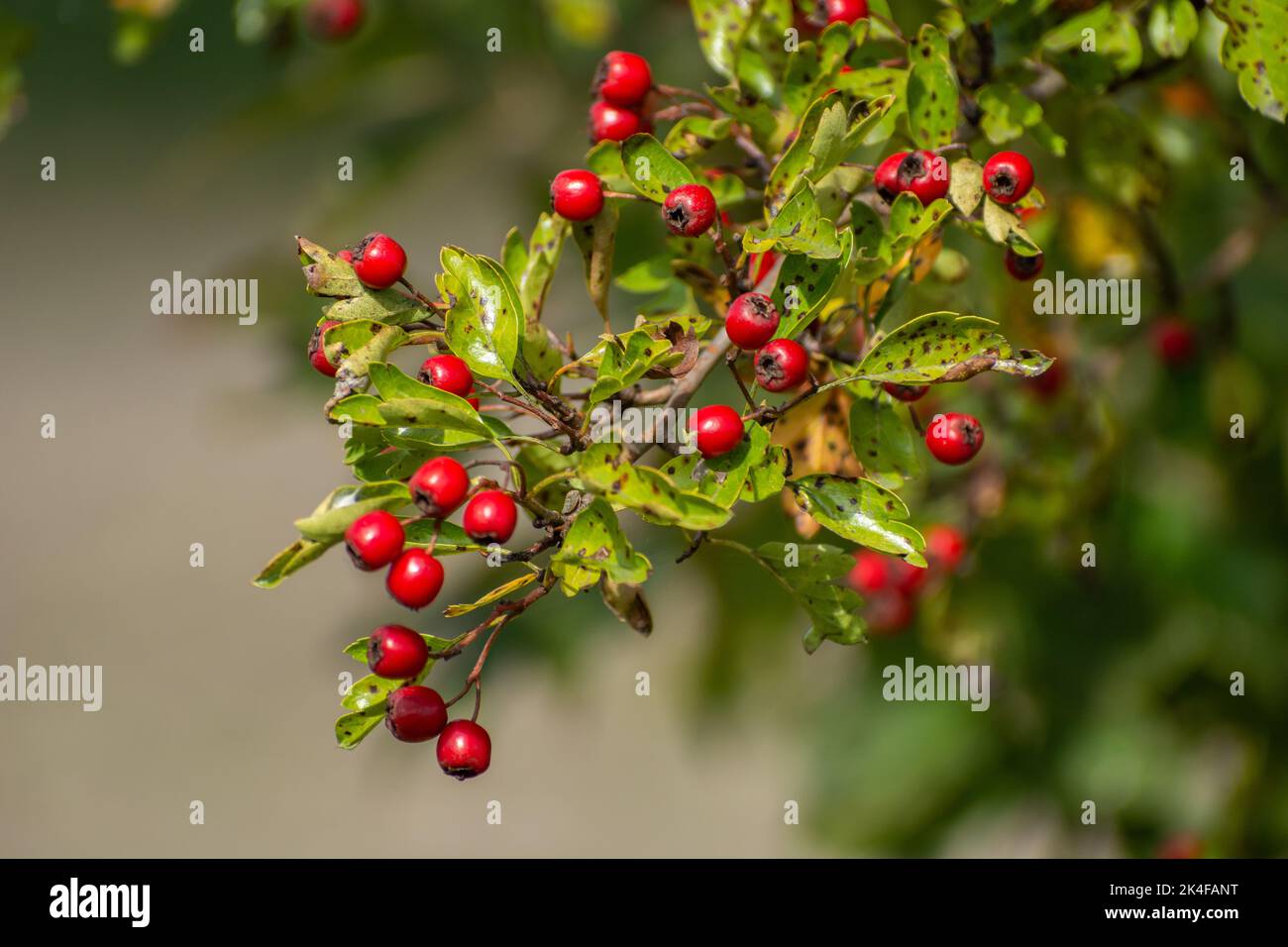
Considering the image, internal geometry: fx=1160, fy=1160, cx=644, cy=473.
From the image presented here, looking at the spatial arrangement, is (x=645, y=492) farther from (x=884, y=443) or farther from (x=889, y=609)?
(x=889, y=609)

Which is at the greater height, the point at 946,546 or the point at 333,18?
the point at 333,18

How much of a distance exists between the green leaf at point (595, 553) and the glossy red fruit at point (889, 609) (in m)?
0.90

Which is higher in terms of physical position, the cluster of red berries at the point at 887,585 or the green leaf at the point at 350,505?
the green leaf at the point at 350,505

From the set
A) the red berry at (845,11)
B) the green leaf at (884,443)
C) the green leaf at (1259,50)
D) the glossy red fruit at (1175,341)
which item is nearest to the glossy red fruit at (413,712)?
the green leaf at (884,443)

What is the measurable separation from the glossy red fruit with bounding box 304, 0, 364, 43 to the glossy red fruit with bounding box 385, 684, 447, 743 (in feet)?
3.11

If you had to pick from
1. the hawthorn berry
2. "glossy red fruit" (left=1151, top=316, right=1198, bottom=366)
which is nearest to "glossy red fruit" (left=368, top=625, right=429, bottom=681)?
the hawthorn berry

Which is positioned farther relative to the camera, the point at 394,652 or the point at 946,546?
the point at 946,546

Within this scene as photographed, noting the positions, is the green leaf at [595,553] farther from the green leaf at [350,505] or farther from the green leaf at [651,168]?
the green leaf at [651,168]

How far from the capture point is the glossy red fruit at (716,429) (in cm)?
68

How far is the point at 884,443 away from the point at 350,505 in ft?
1.16

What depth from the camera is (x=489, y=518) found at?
0.66 meters

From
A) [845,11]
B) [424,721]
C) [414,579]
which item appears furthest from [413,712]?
[845,11]

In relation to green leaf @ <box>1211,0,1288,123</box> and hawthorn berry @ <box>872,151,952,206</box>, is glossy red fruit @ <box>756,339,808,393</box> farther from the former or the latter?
green leaf @ <box>1211,0,1288,123</box>

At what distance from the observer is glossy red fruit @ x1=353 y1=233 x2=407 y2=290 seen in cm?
73
